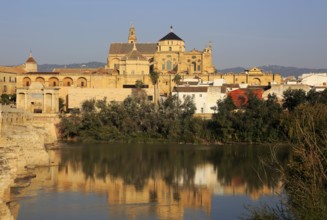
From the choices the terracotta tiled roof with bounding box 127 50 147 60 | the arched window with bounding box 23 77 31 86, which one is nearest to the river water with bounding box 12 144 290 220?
the arched window with bounding box 23 77 31 86

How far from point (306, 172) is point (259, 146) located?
2800 centimetres

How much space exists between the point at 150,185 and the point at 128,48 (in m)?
44.6

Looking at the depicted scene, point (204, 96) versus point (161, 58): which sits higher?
point (161, 58)

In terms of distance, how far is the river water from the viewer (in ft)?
63.1

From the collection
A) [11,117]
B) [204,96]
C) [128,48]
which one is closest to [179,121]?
[204,96]

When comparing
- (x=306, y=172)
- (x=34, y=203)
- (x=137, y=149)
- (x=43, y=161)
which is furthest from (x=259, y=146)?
(x=306, y=172)

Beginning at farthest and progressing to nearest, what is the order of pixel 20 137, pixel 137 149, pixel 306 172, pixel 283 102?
pixel 283 102 < pixel 137 149 < pixel 20 137 < pixel 306 172

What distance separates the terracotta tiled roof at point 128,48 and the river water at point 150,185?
31.7 m

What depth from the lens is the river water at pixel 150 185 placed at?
19239 mm

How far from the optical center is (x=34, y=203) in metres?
20.0

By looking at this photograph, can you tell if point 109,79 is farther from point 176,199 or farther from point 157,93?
point 176,199

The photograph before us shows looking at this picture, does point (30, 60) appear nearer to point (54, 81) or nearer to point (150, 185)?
point (54, 81)

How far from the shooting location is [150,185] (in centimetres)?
2450

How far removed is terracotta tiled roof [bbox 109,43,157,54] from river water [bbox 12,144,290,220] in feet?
104
